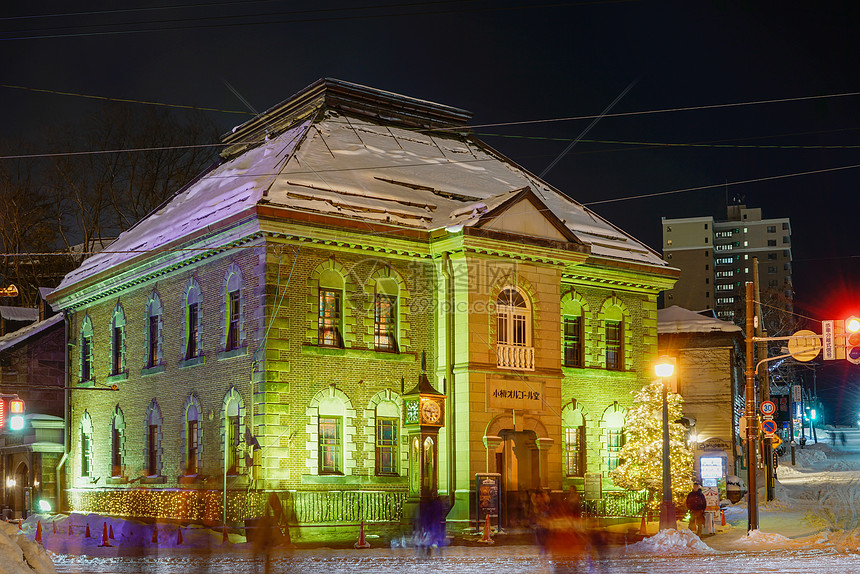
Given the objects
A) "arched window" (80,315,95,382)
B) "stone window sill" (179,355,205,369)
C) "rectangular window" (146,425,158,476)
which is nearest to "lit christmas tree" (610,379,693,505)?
"stone window sill" (179,355,205,369)

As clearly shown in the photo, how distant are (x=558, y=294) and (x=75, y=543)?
670 inches

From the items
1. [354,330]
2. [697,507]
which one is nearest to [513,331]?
[354,330]

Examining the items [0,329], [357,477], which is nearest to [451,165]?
[357,477]

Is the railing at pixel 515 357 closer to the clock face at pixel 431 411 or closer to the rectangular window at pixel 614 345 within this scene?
the clock face at pixel 431 411

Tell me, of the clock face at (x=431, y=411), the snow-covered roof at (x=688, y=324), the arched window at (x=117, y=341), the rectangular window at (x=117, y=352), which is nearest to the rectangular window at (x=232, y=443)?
the clock face at (x=431, y=411)

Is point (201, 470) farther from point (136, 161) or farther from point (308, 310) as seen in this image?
point (136, 161)

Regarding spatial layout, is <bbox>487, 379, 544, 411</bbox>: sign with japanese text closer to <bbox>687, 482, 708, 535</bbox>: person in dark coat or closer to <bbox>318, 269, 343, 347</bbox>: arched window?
<bbox>318, 269, 343, 347</bbox>: arched window

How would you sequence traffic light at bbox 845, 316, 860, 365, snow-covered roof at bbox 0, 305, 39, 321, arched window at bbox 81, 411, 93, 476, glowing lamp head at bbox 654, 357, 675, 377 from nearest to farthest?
1. traffic light at bbox 845, 316, 860, 365
2. glowing lamp head at bbox 654, 357, 675, 377
3. arched window at bbox 81, 411, 93, 476
4. snow-covered roof at bbox 0, 305, 39, 321

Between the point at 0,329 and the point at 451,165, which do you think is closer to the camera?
the point at 451,165

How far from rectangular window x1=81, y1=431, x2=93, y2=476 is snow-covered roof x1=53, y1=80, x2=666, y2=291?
21.2 feet

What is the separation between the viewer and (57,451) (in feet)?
141

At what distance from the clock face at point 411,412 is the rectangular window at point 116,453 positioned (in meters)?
12.8

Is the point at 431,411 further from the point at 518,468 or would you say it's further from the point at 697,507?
the point at 697,507

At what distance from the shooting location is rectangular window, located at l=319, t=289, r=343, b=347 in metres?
32.1
